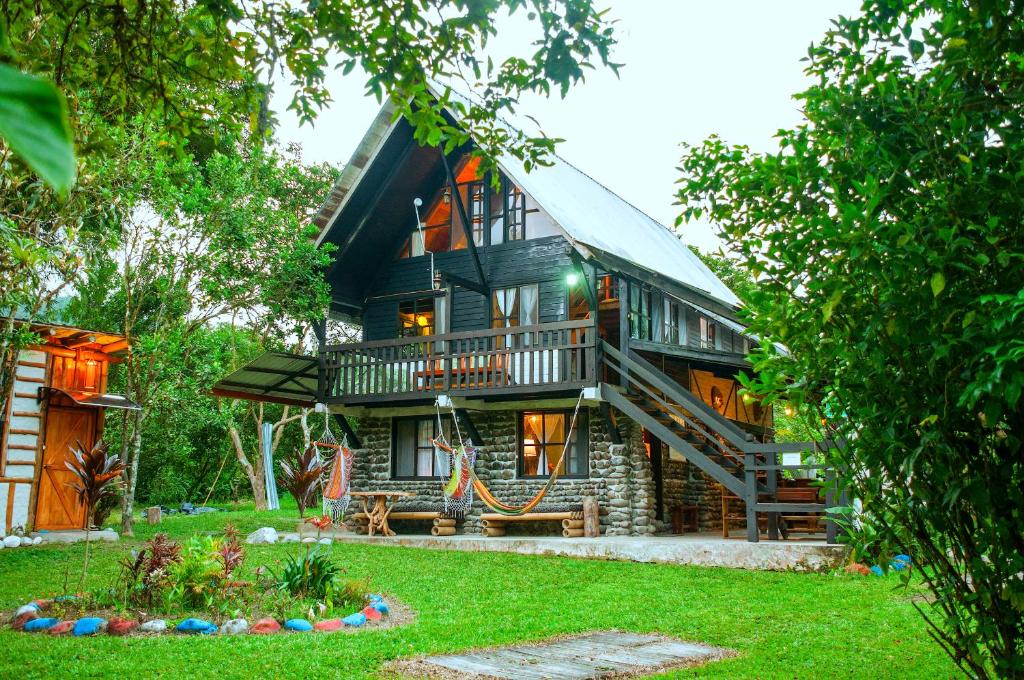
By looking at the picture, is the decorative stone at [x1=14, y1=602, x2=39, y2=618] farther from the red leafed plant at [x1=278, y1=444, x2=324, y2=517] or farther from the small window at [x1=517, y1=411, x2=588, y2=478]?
the small window at [x1=517, y1=411, x2=588, y2=478]

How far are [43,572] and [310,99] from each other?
800 cm

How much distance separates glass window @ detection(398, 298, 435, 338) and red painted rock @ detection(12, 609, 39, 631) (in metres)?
9.87

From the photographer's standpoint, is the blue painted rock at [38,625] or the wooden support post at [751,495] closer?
the blue painted rock at [38,625]

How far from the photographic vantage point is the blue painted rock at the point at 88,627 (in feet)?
23.0

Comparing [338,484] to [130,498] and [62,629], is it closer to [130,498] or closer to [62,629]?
[130,498]

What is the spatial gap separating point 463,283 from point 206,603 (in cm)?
861

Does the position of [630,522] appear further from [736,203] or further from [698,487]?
[736,203]

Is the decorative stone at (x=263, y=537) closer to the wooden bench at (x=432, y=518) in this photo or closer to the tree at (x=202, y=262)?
the wooden bench at (x=432, y=518)

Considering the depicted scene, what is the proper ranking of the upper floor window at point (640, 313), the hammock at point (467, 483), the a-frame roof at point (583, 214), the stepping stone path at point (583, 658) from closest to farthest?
the stepping stone path at point (583, 658) < the hammock at point (467, 483) < the a-frame roof at point (583, 214) < the upper floor window at point (640, 313)

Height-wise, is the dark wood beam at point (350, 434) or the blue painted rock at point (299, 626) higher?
the dark wood beam at point (350, 434)

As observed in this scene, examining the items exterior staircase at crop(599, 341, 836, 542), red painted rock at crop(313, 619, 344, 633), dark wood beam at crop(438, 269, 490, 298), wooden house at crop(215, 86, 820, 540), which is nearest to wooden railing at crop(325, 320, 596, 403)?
wooden house at crop(215, 86, 820, 540)

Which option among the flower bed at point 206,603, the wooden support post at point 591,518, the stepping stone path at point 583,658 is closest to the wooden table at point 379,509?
the wooden support post at point 591,518

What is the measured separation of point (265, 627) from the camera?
23.7 ft

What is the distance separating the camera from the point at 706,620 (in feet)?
26.2
